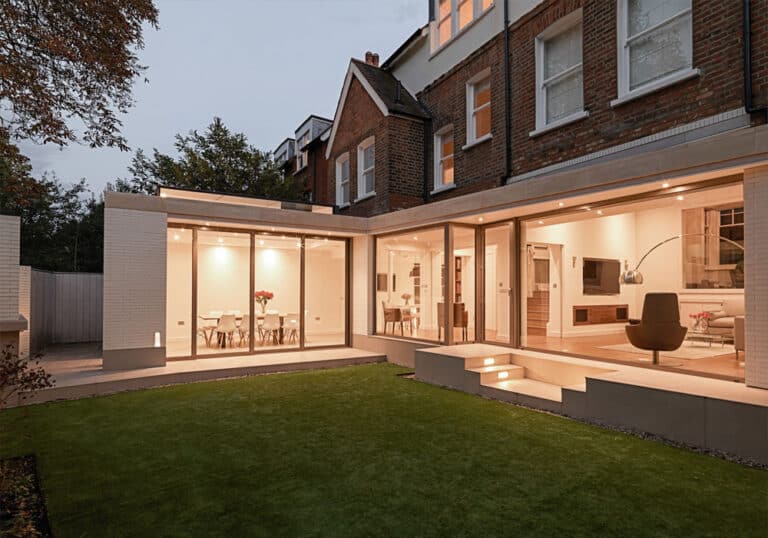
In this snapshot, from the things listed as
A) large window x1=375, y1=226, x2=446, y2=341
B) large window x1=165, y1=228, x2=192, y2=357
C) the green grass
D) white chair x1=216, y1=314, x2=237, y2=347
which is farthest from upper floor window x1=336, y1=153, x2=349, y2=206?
the green grass

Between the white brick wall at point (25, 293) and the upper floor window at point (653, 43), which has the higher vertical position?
the upper floor window at point (653, 43)

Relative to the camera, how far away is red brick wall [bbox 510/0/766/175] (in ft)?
19.6

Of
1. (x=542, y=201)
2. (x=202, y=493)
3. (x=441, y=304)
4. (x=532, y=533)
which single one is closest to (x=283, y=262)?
(x=441, y=304)

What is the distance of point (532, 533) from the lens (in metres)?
3.08

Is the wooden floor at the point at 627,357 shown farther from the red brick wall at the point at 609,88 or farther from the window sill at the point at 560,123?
the window sill at the point at 560,123

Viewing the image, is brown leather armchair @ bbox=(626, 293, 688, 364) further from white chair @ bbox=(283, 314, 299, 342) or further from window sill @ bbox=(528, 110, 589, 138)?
white chair @ bbox=(283, 314, 299, 342)

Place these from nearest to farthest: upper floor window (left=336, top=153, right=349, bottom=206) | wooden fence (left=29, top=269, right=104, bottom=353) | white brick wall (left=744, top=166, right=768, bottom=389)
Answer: white brick wall (left=744, top=166, right=768, bottom=389)
wooden fence (left=29, top=269, right=104, bottom=353)
upper floor window (left=336, top=153, right=349, bottom=206)

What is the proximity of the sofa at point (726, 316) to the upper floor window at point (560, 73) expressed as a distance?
4.09 m

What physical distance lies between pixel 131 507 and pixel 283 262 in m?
7.57

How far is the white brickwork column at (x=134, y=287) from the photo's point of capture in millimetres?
8141

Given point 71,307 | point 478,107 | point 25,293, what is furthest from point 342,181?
point 25,293

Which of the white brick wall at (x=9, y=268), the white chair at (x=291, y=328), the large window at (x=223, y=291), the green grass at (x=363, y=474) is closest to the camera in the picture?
the green grass at (x=363, y=474)

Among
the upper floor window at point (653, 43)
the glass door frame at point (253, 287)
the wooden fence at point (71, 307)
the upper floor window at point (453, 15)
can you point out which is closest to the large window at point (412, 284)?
the glass door frame at point (253, 287)

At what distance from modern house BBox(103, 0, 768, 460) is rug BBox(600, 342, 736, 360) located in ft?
0.22
